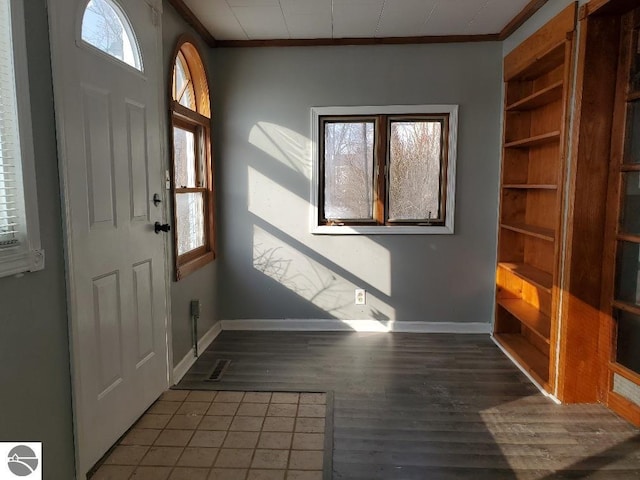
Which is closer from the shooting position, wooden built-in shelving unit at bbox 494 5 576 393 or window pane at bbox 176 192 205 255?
wooden built-in shelving unit at bbox 494 5 576 393

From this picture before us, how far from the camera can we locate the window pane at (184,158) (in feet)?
9.74

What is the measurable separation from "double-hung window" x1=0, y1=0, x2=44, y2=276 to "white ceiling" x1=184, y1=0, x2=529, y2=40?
1.62 m

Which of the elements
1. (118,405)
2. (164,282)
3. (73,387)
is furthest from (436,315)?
(73,387)

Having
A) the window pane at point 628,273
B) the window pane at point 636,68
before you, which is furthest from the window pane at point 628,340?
the window pane at point 636,68

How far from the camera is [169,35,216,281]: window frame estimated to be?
A: 8.95 feet

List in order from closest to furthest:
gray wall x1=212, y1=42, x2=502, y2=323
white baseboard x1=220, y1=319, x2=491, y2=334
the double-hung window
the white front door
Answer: the double-hung window
the white front door
gray wall x1=212, y1=42, x2=502, y2=323
white baseboard x1=220, y1=319, x2=491, y2=334

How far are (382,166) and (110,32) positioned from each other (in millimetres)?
2181

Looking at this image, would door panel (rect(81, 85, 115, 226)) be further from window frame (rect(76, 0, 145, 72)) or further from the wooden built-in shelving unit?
the wooden built-in shelving unit

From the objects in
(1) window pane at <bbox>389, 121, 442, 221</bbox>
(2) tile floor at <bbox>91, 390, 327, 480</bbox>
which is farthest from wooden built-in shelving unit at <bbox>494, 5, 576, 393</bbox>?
(2) tile floor at <bbox>91, 390, 327, 480</bbox>

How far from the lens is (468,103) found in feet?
11.4

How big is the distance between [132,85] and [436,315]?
9.48 ft

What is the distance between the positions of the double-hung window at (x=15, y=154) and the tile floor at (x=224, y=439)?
3.52 feet

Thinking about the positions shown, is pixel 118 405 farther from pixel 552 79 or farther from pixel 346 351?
pixel 552 79

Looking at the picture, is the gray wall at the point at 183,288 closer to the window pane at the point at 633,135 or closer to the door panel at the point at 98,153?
the door panel at the point at 98,153
